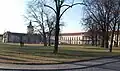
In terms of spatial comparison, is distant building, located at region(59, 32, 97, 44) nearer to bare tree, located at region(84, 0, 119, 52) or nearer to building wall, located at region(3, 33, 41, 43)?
building wall, located at region(3, 33, 41, 43)

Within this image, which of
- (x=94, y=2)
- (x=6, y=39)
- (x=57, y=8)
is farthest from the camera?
(x=6, y=39)

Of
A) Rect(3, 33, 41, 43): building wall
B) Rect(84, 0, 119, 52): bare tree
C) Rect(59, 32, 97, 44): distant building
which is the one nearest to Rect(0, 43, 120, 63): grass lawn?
Rect(84, 0, 119, 52): bare tree

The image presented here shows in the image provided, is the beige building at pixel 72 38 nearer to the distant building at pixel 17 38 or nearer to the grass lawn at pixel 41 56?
the distant building at pixel 17 38

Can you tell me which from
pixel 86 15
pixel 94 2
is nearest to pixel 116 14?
pixel 94 2

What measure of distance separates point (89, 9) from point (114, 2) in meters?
12.8

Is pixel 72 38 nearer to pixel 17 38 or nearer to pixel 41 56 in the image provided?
pixel 17 38

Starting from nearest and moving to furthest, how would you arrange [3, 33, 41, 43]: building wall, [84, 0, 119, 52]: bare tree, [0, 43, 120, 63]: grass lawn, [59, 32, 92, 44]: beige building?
[0, 43, 120, 63]: grass lawn → [84, 0, 119, 52]: bare tree → [3, 33, 41, 43]: building wall → [59, 32, 92, 44]: beige building

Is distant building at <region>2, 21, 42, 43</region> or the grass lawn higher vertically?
distant building at <region>2, 21, 42, 43</region>

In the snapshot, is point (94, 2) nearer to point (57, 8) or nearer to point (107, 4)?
point (107, 4)

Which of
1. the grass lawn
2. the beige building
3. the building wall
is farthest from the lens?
the beige building

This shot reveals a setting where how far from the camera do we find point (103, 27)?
63.5m

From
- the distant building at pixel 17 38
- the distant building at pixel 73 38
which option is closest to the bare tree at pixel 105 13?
the distant building at pixel 73 38

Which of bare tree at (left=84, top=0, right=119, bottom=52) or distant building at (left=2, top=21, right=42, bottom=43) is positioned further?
distant building at (left=2, top=21, right=42, bottom=43)

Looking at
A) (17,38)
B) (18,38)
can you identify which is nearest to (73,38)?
(18,38)
